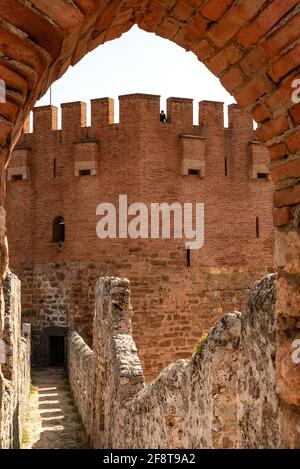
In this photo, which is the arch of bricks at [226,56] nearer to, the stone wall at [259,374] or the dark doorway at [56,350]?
the stone wall at [259,374]

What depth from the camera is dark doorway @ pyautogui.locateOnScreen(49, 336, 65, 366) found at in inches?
679

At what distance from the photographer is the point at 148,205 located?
1619cm

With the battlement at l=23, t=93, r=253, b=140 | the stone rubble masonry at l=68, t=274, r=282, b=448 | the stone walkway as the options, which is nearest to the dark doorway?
the stone walkway

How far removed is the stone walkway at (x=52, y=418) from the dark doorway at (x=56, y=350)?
1.21 meters

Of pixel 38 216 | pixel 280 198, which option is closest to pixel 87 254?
pixel 38 216

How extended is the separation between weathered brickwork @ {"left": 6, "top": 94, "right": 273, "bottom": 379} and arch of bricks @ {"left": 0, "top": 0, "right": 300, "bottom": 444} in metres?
12.9

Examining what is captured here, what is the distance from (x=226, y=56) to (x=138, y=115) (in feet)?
44.3

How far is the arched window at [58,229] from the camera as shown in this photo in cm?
1730

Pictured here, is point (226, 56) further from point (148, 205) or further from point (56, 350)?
point (56, 350)

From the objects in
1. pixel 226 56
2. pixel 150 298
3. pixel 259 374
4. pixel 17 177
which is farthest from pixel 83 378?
pixel 226 56

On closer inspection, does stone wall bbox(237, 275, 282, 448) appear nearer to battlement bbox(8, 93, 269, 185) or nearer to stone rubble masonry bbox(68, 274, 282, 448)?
stone rubble masonry bbox(68, 274, 282, 448)

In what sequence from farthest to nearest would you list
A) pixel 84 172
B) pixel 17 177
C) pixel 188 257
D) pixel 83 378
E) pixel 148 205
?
pixel 17 177
pixel 84 172
pixel 188 257
pixel 148 205
pixel 83 378

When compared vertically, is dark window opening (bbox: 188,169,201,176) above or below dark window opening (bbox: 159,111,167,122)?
below

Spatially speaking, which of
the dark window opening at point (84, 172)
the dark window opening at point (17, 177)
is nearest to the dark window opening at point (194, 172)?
the dark window opening at point (84, 172)
